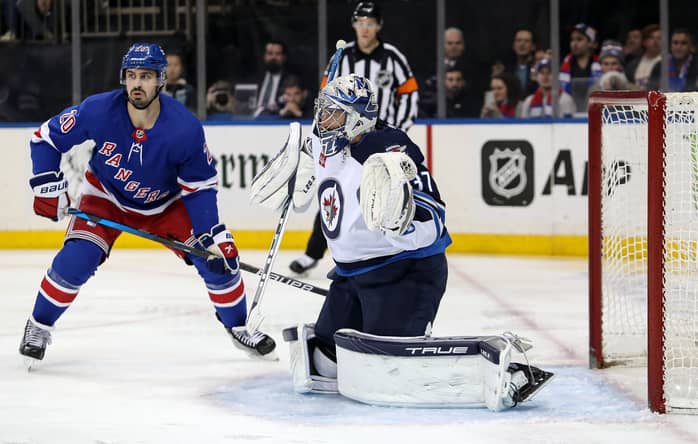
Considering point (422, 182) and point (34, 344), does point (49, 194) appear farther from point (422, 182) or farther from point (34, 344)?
point (422, 182)

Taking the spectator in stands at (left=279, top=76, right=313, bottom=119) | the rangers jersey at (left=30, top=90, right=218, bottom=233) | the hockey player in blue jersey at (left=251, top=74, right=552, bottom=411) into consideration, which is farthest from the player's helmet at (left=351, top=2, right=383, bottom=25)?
the hockey player in blue jersey at (left=251, top=74, right=552, bottom=411)

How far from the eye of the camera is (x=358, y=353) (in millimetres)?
3193

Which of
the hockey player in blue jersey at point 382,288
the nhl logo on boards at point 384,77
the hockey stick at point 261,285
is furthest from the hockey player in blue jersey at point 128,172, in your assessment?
the nhl logo on boards at point 384,77

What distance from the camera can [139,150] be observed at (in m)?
3.70

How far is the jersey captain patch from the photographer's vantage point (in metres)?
3.30

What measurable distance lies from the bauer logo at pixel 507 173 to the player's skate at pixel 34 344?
11.2ft

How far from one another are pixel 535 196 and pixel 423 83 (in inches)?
33.9

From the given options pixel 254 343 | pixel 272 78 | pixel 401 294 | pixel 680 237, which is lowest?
pixel 254 343

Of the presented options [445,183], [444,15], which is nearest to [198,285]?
[445,183]

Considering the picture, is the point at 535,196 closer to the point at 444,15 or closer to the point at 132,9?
the point at 444,15

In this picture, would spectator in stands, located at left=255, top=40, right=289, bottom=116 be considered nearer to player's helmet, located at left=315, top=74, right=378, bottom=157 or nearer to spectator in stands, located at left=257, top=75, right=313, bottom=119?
spectator in stands, located at left=257, top=75, right=313, bottom=119

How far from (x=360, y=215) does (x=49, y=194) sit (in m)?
0.97

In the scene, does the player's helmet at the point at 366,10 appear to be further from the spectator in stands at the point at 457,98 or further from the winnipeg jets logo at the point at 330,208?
the winnipeg jets logo at the point at 330,208

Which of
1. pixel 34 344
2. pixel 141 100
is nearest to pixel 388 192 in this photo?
pixel 141 100
